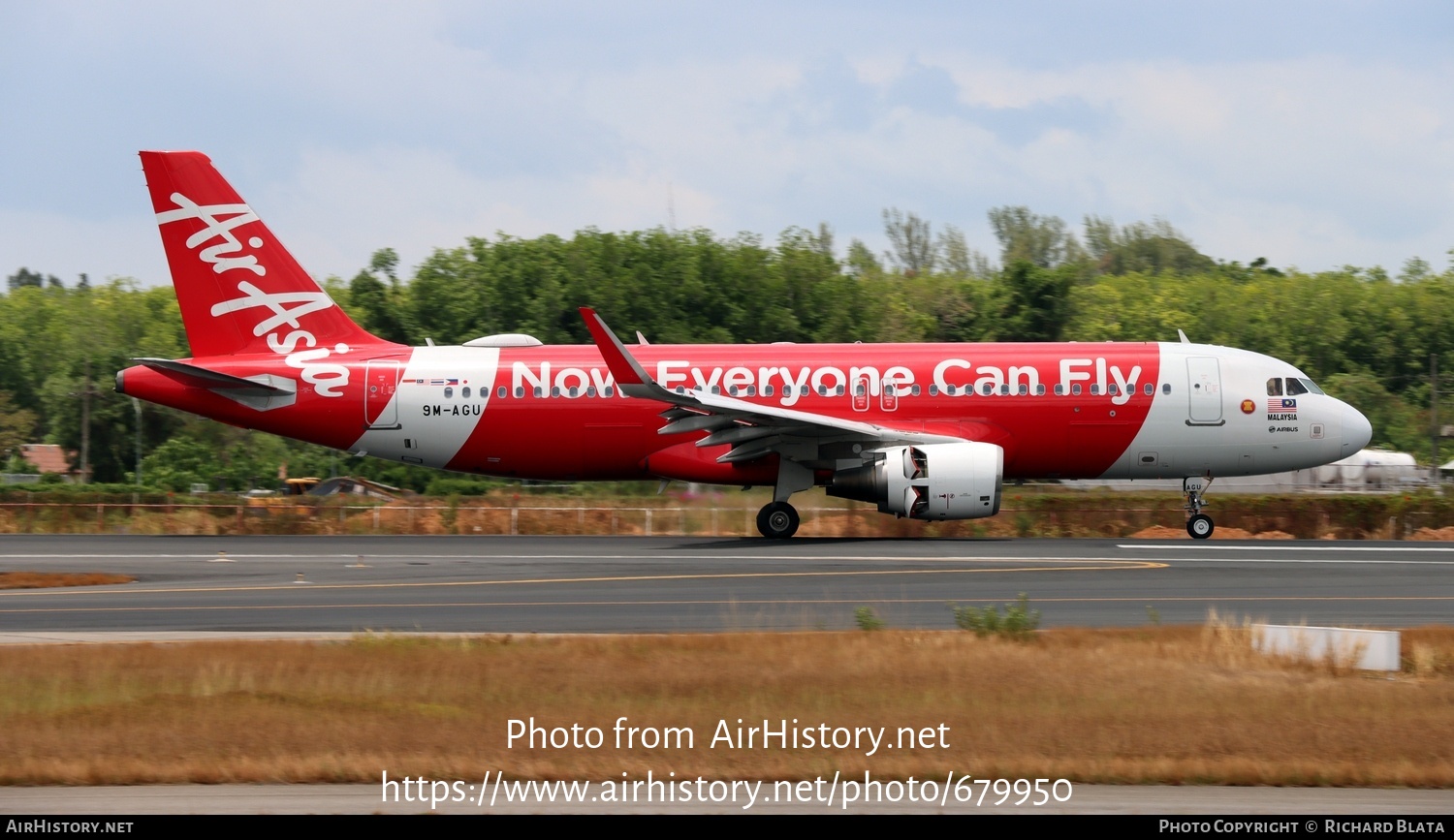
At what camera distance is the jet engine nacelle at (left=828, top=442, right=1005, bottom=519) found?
2897 centimetres

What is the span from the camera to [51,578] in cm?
2511

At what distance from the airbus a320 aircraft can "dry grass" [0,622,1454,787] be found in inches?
503

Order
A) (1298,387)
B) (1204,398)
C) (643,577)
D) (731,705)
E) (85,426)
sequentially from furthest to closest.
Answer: (85,426) < (1298,387) < (1204,398) < (643,577) < (731,705)

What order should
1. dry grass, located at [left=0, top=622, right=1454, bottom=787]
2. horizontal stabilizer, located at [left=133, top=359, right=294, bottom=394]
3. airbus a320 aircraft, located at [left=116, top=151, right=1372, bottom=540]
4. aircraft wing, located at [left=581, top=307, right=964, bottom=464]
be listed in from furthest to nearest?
1. horizontal stabilizer, located at [left=133, top=359, right=294, bottom=394]
2. airbus a320 aircraft, located at [left=116, top=151, right=1372, bottom=540]
3. aircraft wing, located at [left=581, top=307, right=964, bottom=464]
4. dry grass, located at [left=0, top=622, right=1454, bottom=787]

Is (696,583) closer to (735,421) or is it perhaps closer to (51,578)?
(735,421)

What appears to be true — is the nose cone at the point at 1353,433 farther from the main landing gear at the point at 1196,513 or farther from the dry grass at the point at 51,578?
the dry grass at the point at 51,578

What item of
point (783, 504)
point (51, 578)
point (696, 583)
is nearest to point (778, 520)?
point (783, 504)

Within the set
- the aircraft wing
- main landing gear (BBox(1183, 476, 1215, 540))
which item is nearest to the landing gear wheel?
the aircraft wing

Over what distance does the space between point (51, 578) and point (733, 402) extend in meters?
12.4

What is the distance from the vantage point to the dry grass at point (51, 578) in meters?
24.6

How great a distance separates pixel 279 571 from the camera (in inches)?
1041

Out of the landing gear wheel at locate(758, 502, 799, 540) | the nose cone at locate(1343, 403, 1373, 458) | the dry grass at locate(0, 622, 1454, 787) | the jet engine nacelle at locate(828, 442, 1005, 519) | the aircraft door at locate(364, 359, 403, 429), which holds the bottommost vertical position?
the dry grass at locate(0, 622, 1454, 787)

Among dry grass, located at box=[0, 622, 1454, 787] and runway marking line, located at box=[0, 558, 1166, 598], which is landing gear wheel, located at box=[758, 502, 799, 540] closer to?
runway marking line, located at box=[0, 558, 1166, 598]

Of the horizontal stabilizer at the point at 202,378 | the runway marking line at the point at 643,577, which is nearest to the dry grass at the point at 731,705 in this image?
the runway marking line at the point at 643,577
